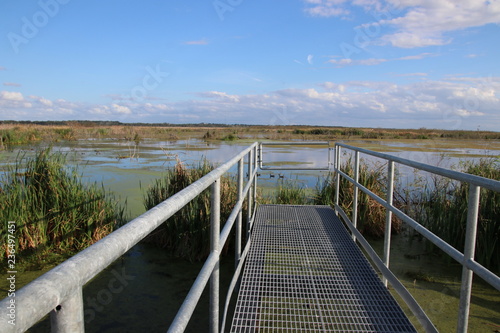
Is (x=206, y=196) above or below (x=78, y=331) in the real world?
below

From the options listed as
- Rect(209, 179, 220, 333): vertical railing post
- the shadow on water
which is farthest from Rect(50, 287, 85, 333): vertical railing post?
the shadow on water

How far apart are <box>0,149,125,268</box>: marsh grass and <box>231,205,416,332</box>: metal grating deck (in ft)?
7.55

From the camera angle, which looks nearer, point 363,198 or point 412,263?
point 412,263

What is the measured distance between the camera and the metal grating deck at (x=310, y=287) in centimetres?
243

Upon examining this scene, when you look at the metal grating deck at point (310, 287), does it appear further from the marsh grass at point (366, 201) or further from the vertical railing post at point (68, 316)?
the vertical railing post at point (68, 316)

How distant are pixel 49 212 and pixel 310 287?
3.59m

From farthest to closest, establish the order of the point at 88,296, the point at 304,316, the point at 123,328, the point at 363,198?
the point at 363,198, the point at 88,296, the point at 123,328, the point at 304,316

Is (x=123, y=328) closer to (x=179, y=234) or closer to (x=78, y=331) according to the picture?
(x=179, y=234)

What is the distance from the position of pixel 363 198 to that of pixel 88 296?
4.22 meters

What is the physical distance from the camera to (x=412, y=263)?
4895mm

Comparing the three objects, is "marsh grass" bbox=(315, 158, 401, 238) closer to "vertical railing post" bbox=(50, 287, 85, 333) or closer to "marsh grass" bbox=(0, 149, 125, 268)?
"marsh grass" bbox=(0, 149, 125, 268)

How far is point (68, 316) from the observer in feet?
2.13

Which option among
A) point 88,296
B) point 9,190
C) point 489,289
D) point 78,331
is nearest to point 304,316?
point 78,331

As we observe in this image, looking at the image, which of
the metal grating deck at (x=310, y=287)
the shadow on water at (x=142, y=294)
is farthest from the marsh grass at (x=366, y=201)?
the shadow on water at (x=142, y=294)
